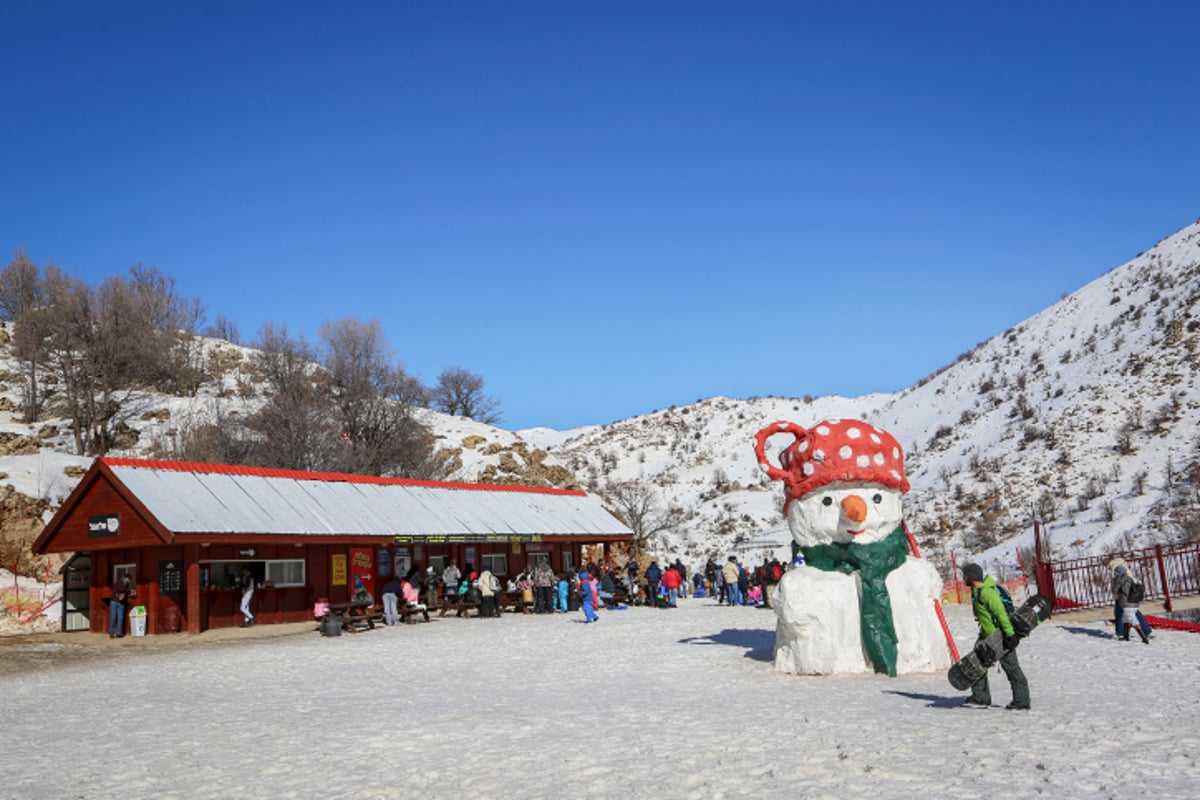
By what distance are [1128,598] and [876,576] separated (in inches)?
235

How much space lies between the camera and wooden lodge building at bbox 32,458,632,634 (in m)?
24.4

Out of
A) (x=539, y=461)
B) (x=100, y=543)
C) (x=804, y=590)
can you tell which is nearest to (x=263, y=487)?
(x=100, y=543)

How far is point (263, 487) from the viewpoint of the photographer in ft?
90.9

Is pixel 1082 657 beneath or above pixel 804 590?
beneath

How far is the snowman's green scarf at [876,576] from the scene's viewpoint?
43.7 feet

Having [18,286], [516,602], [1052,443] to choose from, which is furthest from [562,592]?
[18,286]

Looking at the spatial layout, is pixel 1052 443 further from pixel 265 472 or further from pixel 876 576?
pixel 876 576

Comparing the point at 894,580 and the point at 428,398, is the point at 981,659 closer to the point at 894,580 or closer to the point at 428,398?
the point at 894,580

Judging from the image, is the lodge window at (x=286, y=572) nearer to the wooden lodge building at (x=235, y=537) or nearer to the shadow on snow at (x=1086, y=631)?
the wooden lodge building at (x=235, y=537)

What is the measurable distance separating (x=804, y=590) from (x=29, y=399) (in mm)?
55425

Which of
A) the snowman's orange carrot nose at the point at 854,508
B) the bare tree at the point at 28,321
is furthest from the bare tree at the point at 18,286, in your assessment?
the snowman's orange carrot nose at the point at 854,508

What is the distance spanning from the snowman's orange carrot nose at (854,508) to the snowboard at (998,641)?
12.6ft

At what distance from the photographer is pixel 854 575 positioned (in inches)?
542

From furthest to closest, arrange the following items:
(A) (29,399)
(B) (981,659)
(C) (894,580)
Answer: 1. (A) (29,399)
2. (C) (894,580)
3. (B) (981,659)
